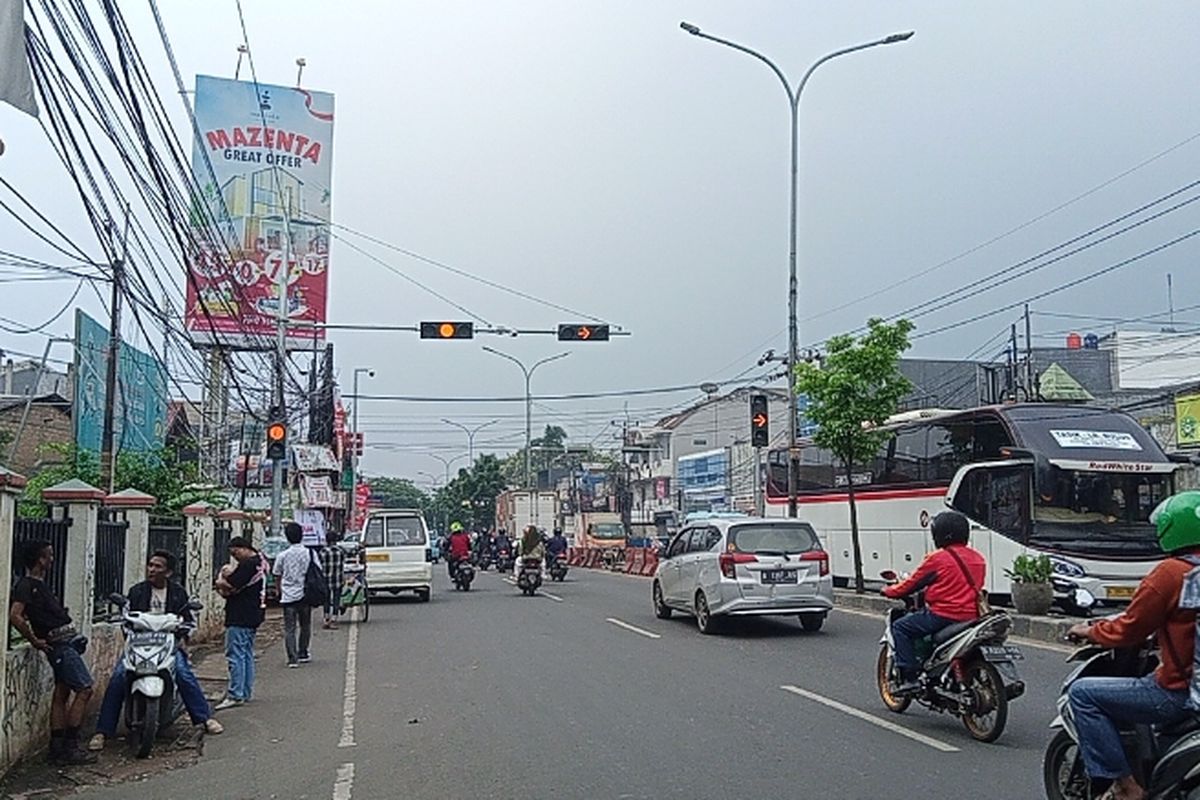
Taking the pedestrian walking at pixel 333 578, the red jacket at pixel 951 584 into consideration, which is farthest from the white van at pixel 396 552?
the red jacket at pixel 951 584

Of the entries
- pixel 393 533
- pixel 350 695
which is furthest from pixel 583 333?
pixel 350 695

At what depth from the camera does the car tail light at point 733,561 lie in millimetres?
17688

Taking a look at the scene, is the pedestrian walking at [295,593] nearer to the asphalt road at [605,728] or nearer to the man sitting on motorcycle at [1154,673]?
the asphalt road at [605,728]

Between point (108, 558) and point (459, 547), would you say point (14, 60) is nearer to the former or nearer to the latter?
point (108, 558)

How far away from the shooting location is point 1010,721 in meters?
10.3

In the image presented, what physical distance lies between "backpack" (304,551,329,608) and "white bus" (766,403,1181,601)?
10.6 metres

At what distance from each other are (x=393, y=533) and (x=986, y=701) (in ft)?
62.4

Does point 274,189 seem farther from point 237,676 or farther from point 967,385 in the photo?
point 967,385

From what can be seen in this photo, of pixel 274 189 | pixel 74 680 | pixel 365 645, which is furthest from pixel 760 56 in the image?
pixel 74 680

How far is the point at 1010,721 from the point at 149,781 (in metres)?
6.70

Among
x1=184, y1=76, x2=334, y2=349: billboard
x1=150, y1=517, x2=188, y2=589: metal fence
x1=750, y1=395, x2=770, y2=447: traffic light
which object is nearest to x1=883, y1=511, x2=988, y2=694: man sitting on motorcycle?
x1=150, y1=517, x2=188, y2=589: metal fence

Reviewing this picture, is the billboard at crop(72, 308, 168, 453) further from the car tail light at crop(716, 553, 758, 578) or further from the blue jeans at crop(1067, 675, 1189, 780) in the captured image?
the blue jeans at crop(1067, 675, 1189, 780)

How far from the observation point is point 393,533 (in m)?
26.9

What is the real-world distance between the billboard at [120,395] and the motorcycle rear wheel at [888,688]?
1851 cm
